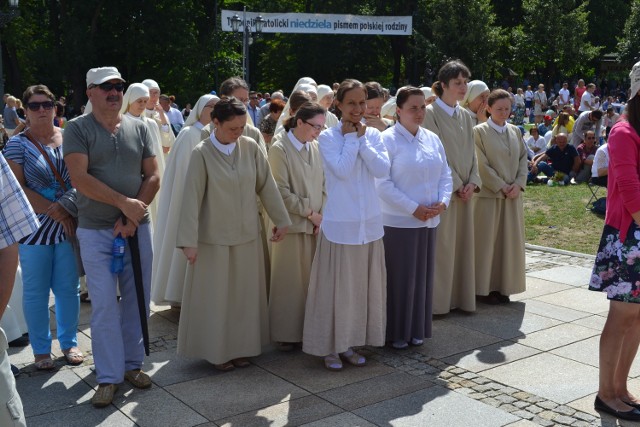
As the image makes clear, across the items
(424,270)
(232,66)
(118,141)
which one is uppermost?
(232,66)

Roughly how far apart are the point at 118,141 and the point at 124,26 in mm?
34403

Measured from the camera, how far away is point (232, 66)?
3834 cm

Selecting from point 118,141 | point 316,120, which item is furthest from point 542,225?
point 118,141

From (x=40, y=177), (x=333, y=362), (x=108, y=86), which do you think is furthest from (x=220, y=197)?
(x=333, y=362)

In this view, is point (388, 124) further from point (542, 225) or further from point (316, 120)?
point (542, 225)

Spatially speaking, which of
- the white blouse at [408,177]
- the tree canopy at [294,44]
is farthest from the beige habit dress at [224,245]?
the tree canopy at [294,44]

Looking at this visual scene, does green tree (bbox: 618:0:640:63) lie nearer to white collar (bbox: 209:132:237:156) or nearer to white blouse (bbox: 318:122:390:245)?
white blouse (bbox: 318:122:390:245)

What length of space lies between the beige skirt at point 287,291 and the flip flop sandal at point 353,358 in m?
0.44

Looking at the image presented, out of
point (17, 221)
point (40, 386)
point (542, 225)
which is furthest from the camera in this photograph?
point (542, 225)

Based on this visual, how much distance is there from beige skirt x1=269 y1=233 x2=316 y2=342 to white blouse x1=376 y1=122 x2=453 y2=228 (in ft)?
2.39

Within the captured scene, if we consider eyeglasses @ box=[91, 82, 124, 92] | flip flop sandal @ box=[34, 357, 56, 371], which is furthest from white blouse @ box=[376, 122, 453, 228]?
flip flop sandal @ box=[34, 357, 56, 371]

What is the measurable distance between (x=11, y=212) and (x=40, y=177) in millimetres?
2821

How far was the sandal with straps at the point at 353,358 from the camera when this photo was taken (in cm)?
568

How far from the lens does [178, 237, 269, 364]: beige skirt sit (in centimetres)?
542
